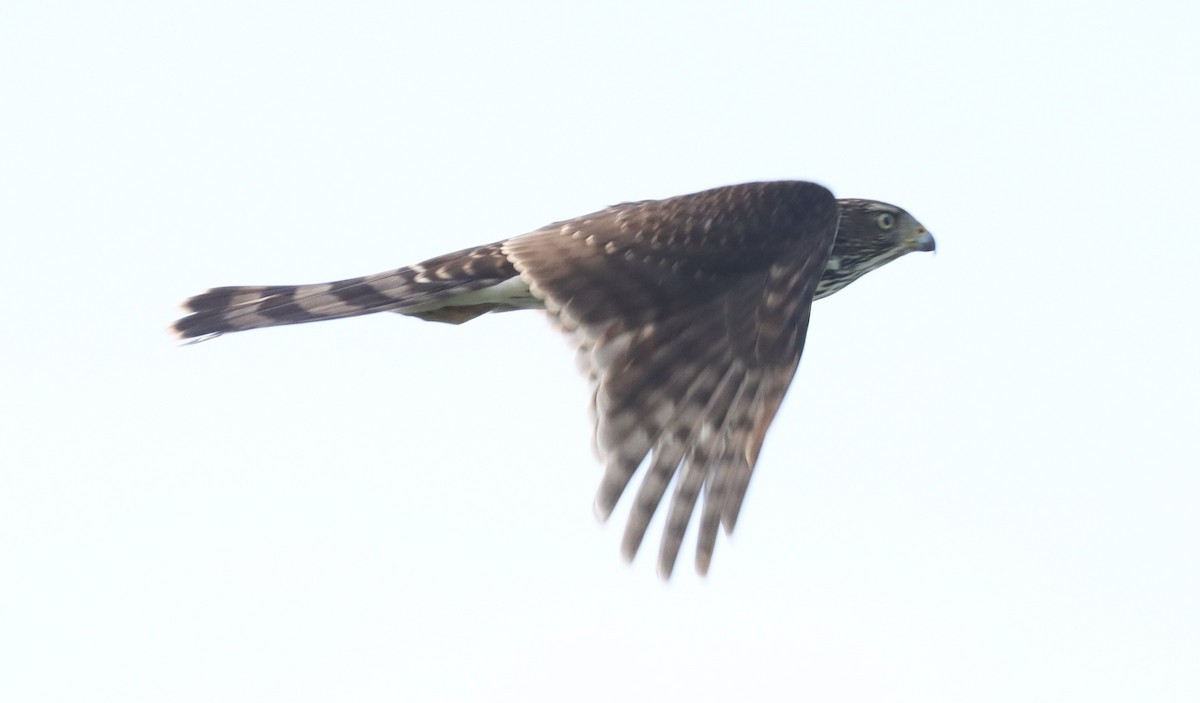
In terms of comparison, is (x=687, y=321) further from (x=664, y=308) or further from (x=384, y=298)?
(x=384, y=298)

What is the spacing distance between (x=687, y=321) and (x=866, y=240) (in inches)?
86.5

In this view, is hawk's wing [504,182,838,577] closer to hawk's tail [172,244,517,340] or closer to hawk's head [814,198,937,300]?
hawk's tail [172,244,517,340]

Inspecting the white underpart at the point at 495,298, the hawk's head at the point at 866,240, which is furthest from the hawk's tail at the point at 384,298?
the hawk's head at the point at 866,240

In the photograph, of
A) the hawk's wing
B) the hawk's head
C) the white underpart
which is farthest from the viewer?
the hawk's head

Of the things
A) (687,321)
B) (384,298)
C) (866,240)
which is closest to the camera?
(687,321)

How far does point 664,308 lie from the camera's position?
7535 mm

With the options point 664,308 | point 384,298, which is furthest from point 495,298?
point 664,308

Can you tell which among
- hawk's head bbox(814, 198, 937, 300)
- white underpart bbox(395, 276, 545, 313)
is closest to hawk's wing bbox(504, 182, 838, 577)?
white underpart bbox(395, 276, 545, 313)

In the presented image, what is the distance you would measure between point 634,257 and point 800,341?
0.80 meters

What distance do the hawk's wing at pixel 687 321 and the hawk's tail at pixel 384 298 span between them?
0.23m

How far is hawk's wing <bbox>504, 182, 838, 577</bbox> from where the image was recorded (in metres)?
7.09

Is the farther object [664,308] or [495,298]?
[495,298]

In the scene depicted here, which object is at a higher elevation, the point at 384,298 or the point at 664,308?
the point at 384,298

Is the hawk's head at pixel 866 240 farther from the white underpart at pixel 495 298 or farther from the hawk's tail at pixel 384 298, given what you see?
the hawk's tail at pixel 384 298
